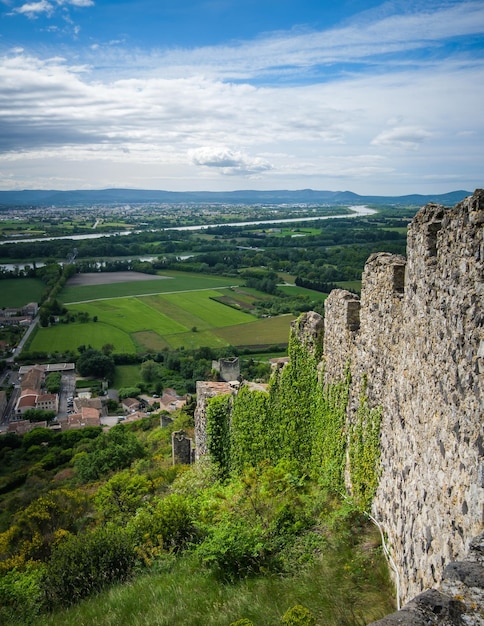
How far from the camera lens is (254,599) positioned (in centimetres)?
698

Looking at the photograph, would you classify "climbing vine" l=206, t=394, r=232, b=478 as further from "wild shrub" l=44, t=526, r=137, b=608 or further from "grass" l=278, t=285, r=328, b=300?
"grass" l=278, t=285, r=328, b=300

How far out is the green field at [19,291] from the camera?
87438mm

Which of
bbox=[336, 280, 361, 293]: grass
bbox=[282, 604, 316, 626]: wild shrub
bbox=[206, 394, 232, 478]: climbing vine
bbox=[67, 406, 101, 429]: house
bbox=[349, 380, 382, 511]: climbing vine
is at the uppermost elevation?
bbox=[349, 380, 382, 511]: climbing vine

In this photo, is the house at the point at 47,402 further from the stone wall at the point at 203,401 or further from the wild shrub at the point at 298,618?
the wild shrub at the point at 298,618

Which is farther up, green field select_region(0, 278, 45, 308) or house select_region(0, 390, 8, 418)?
green field select_region(0, 278, 45, 308)

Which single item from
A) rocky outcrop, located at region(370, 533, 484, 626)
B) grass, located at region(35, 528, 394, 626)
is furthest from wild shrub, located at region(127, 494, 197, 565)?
rocky outcrop, located at region(370, 533, 484, 626)

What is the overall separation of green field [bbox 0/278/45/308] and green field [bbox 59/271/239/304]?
504 cm

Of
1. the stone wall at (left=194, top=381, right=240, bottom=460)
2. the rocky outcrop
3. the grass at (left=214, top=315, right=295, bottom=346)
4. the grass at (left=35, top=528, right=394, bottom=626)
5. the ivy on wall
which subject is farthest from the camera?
the grass at (left=214, top=315, right=295, bottom=346)

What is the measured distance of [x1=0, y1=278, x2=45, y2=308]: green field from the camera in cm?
8744

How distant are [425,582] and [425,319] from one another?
283 centimetres

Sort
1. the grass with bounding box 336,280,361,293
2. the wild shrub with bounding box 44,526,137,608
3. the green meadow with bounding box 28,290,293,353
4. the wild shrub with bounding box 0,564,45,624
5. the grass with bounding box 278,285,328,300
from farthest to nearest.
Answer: the grass with bounding box 278,285,328,300, the green meadow with bounding box 28,290,293,353, the grass with bounding box 336,280,361,293, the wild shrub with bounding box 44,526,137,608, the wild shrub with bounding box 0,564,45,624

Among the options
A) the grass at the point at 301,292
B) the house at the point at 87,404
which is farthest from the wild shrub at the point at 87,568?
the grass at the point at 301,292

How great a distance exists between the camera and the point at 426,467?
5.71 m

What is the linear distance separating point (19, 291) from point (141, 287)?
73.4ft
